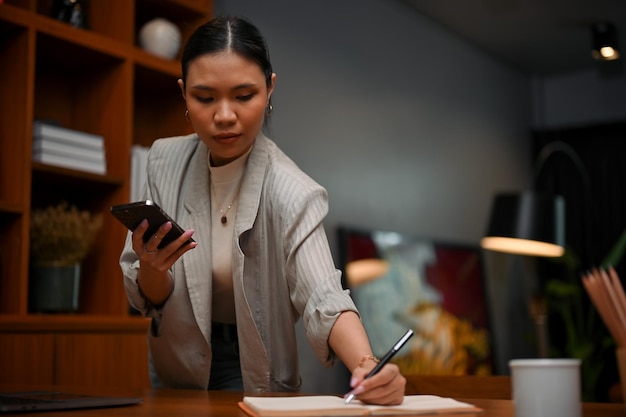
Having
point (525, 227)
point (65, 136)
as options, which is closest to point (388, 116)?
point (525, 227)

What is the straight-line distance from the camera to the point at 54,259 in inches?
109

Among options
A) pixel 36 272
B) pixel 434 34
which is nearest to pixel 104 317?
pixel 36 272

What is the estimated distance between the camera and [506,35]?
5531 millimetres

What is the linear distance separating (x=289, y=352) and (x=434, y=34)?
3.94 metres

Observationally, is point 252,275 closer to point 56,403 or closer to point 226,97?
point 226,97

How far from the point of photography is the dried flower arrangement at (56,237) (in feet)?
9.03

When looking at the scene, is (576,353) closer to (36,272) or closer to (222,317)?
(36,272)

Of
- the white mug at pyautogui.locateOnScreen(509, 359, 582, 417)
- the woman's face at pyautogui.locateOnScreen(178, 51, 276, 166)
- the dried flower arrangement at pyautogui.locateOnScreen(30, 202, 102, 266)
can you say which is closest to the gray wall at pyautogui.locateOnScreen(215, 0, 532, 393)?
the dried flower arrangement at pyautogui.locateOnScreen(30, 202, 102, 266)

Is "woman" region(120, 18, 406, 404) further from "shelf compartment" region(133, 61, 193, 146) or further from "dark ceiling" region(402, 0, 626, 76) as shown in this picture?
"dark ceiling" region(402, 0, 626, 76)

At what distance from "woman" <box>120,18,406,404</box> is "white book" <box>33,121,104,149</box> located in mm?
1094

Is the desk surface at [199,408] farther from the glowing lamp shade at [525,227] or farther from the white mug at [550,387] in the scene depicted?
the glowing lamp shade at [525,227]

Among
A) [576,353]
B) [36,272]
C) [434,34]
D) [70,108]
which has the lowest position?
[576,353]

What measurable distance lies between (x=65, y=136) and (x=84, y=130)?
321 millimetres

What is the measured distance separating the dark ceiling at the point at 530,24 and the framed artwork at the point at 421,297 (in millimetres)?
1417
